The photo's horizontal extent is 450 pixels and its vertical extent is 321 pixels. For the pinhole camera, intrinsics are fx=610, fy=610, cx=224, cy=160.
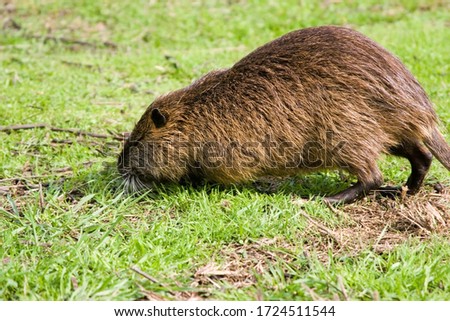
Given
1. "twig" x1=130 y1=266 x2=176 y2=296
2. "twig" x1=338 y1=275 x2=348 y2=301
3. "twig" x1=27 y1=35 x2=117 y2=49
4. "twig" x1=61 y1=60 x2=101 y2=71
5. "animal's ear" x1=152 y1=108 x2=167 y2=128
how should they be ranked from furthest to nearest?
"twig" x1=27 y1=35 x2=117 y2=49, "twig" x1=61 y1=60 x2=101 y2=71, "animal's ear" x1=152 y1=108 x2=167 y2=128, "twig" x1=130 y1=266 x2=176 y2=296, "twig" x1=338 y1=275 x2=348 y2=301

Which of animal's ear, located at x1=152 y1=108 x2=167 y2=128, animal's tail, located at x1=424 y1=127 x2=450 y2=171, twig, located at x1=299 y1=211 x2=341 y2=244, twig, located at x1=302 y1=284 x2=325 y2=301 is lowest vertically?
twig, located at x1=299 y1=211 x2=341 y2=244

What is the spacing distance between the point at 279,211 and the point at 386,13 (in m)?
6.32

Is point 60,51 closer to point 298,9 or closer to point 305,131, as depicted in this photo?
point 298,9

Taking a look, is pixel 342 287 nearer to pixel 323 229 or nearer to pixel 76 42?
pixel 323 229

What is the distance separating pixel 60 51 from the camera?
7941 millimetres

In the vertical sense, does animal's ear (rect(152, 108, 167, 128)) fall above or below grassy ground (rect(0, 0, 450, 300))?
above

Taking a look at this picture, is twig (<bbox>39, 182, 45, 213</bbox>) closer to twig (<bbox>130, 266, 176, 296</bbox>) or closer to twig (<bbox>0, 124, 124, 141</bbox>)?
twig (<bbox>130, 266, 176, 296</bbox>)

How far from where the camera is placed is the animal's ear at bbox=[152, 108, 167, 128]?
420cm

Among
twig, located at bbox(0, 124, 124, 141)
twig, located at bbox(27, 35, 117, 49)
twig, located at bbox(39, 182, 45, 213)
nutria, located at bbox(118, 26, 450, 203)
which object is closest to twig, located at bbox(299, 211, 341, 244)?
nutria, located at bbox(118, 26, 450, 203)

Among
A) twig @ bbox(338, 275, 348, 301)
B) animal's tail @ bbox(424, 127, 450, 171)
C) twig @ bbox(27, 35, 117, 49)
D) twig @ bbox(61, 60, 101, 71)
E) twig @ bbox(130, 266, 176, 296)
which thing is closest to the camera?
twig @ bbox(338, 275, 348, 301)

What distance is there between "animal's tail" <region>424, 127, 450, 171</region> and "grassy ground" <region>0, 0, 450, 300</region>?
26cm

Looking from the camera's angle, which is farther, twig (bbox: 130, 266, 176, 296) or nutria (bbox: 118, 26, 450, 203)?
nutria (bbox: 118, 26, 450, 203)

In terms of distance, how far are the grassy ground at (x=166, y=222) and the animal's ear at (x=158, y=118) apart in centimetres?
50

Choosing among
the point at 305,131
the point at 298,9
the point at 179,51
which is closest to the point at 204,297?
the point at 305,131
